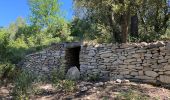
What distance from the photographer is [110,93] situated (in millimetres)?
7652

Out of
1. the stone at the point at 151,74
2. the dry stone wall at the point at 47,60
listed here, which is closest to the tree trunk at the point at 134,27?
the dry stone wall at the point at 47,60

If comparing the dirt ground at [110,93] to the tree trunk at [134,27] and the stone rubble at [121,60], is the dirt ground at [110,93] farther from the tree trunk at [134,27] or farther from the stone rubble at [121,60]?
the tree trunk at [134,27]

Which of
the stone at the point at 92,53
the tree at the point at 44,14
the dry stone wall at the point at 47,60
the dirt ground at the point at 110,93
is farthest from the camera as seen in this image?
the tree at the point at 44,14

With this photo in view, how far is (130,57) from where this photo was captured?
9.33 metres

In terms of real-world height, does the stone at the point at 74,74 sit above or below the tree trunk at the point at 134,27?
below

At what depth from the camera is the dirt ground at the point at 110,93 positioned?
283 inches

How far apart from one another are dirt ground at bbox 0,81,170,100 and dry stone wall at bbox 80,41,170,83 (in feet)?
1.65

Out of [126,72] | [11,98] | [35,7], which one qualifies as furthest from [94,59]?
[35,7]

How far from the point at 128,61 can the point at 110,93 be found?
79.8 inches

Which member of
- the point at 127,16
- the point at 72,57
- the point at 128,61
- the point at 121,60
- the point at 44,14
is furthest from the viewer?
the point at 44,14

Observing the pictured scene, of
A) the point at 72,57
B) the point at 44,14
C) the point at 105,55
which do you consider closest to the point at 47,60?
the point at 72,57

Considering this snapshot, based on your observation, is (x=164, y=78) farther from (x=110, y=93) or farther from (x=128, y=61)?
(x=110, y=93)

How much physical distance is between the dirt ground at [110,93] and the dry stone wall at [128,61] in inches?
19.8

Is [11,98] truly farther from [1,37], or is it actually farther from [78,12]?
[78,12]
